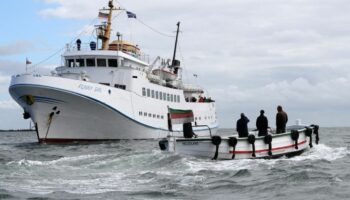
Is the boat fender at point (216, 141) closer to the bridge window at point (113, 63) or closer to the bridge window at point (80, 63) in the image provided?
the bridge window at point (113, 63)

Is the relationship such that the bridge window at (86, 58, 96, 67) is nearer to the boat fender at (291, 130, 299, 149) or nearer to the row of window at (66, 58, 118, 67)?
the row of window at (66, 58, 118, 67)

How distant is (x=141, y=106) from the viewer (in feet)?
129

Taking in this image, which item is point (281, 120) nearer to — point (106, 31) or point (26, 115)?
point (26, 115)

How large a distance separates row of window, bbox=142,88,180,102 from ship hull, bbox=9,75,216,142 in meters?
3.35

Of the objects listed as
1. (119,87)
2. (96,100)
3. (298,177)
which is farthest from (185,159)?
(119,87)

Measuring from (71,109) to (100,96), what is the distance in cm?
202

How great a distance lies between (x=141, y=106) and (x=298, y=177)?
25917 mm

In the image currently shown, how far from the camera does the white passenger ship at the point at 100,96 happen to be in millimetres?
33344

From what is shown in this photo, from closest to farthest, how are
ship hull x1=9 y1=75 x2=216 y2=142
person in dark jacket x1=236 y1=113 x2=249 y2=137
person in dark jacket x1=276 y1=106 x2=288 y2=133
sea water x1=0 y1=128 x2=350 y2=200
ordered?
sea water x1=0 y1=128 x2=350 y2=200 < person in dark jacket x1=236 y1=113 x2=249 y2=137 < person in dark jacket x1=276 y1=106 x2=288 y2=133 < ship hull x1=9 y1=75 x2=216 y2=142

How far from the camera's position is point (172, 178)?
1480cm

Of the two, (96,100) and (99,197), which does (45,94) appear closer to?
(96,100)

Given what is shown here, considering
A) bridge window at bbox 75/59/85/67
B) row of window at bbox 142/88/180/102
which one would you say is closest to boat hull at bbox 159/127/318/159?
bridge window at bbox 75/59/85/67

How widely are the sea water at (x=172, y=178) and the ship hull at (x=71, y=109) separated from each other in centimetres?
1293

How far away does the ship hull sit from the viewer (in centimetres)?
3300
